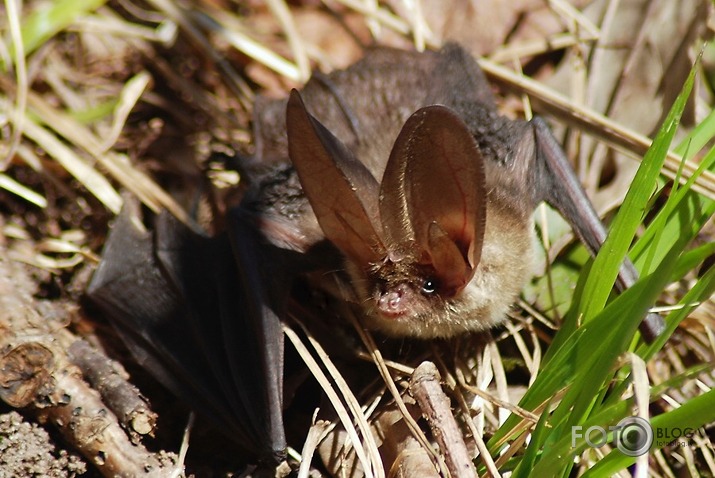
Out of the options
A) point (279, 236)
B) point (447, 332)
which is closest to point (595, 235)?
point (447, 332)

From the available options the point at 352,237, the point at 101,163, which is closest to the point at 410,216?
the point at 352,237

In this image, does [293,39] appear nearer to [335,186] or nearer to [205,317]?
[205,317]

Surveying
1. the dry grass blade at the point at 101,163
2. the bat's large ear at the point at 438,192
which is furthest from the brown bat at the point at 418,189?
the dry grass blade at the point at 101,163

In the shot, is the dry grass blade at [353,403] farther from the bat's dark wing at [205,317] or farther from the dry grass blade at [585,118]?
the dry grass blade at [585,118]

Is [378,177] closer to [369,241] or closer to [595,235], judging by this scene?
[369,241]

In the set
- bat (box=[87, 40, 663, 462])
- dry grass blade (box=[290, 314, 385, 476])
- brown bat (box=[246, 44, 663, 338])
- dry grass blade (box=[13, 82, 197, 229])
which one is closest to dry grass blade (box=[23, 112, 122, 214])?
dry grass blade (box=[13, 82, 197, 229])

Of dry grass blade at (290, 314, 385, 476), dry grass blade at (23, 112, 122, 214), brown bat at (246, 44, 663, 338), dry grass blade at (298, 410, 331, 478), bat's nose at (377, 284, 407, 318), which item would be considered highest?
brown bat at (246, 44, 663, 338)

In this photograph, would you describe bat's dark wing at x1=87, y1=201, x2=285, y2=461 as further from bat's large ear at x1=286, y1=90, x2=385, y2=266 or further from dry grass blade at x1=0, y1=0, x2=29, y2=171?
dry grass blade at x1=0, y1=0, x2=29, y2=171

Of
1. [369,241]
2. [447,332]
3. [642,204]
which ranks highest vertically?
[642,204]
